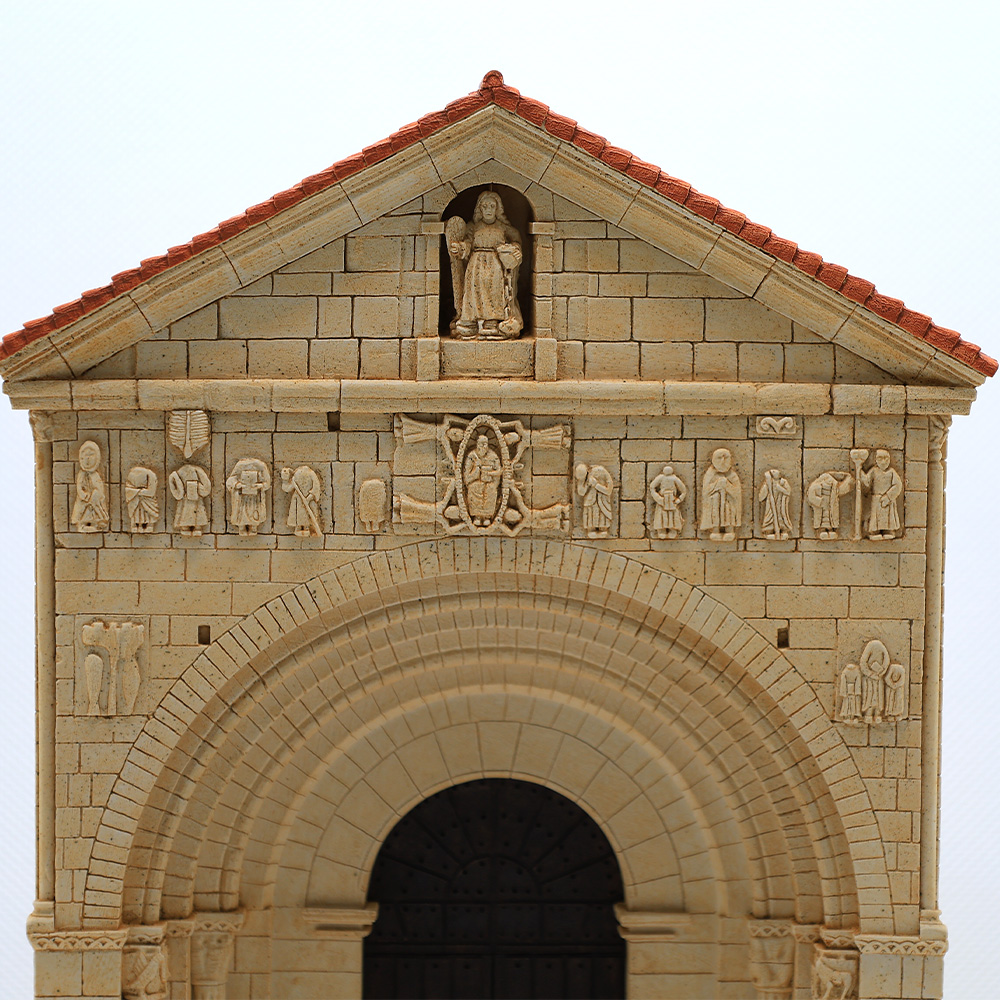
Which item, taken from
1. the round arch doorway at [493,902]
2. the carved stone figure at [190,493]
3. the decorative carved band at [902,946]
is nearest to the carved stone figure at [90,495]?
the carved stone figure at [190,493]

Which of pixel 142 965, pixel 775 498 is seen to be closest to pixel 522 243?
pixel 775 498

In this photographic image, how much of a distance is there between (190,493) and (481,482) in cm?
183

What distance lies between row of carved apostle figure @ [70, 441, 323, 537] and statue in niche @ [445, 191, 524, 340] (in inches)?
56.0

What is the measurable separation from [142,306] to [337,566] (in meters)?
2.02

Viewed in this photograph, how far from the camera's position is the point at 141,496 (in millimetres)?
8898

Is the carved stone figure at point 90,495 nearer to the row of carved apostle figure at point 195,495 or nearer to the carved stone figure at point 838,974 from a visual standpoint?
the row of carved apostle figure at point 195,495

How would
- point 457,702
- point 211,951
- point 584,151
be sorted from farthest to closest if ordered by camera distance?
point 457,702
point 211,951
point 584,151

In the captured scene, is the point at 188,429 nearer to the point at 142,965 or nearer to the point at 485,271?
the point at 485,271

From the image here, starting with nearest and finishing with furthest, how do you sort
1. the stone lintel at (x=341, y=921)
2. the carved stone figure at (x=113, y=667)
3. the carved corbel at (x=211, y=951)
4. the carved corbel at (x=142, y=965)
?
the carved stone figure at (x=113, y=667) → the carved corbel at (x=142, y=965) → the carved corbel at (x=211, y=951) → the stone lintel at (x=341, y=921)

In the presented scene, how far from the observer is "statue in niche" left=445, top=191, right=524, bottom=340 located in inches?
350

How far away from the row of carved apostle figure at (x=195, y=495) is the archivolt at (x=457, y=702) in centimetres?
49

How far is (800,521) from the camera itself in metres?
8.98

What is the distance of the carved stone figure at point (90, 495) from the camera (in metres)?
8.89

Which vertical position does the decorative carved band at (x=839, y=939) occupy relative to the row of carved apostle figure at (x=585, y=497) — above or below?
below
